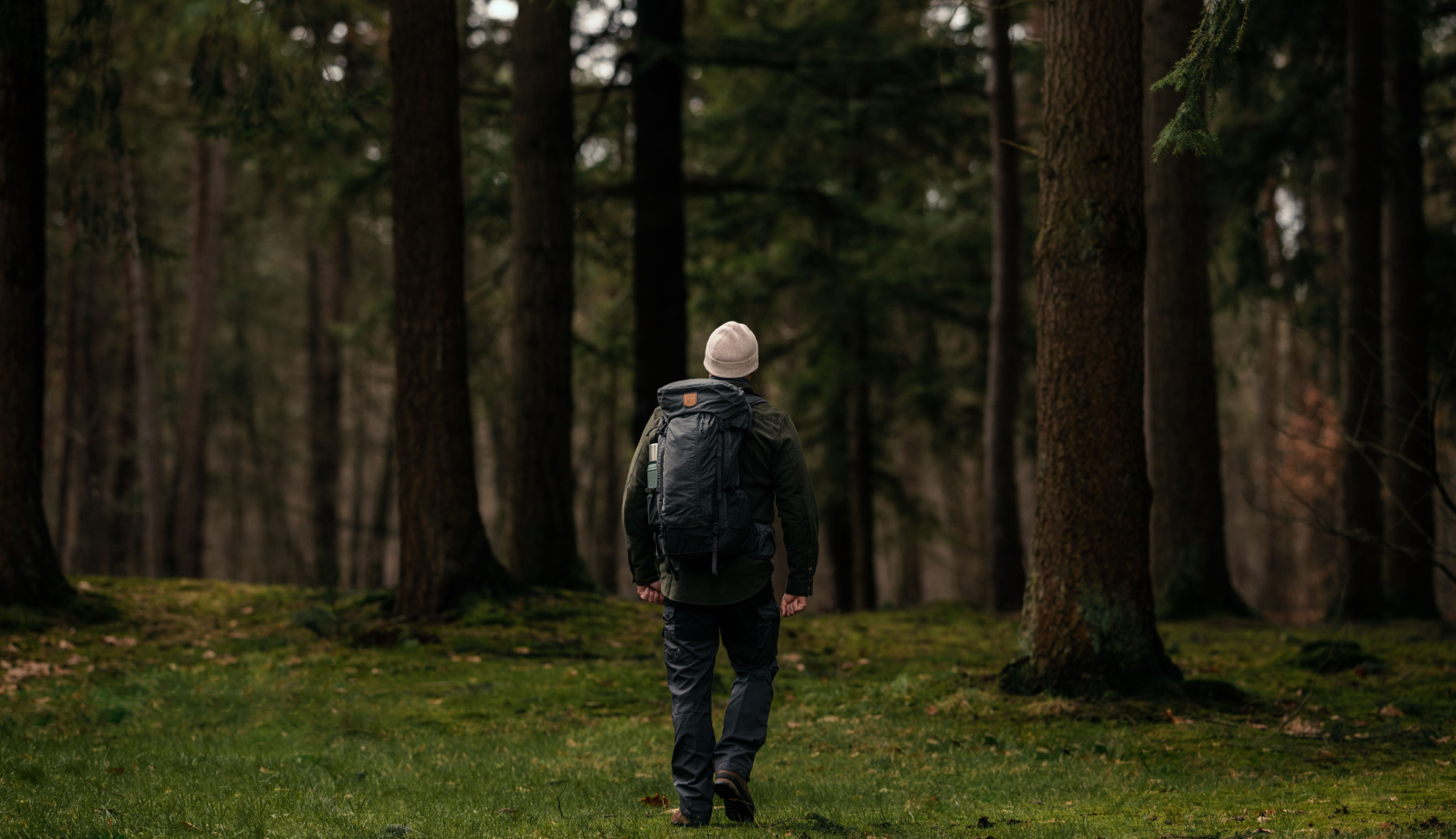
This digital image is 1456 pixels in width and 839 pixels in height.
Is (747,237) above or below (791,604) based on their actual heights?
above

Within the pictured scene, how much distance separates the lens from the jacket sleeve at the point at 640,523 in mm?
4734

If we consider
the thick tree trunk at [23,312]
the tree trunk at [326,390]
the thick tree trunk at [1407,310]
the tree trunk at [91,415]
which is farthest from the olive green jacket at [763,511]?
the tree trunk at [91,415]

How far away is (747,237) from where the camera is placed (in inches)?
704

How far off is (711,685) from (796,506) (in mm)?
794

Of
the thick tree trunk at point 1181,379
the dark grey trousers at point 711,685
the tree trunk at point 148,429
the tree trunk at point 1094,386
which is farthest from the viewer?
the tree trunk at point 148,429

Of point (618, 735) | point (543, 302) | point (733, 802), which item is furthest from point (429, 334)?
point (733, 802)

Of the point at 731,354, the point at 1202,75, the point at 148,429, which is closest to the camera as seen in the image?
the point at 731,354

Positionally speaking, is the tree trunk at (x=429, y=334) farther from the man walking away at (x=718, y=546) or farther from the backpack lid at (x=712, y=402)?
the backpack lid at (x=712, y=402)

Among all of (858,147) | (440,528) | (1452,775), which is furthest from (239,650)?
(858,147)

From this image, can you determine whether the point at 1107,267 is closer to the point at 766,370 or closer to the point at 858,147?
the point at 858,147

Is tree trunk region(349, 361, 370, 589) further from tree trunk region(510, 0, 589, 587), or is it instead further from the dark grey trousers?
the dark grey trousers

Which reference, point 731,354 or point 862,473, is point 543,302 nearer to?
point 731,354

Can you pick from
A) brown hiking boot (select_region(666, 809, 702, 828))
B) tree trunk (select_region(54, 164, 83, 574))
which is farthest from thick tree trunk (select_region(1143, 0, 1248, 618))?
tree trunk (select_region(54, 164, 83, 574))

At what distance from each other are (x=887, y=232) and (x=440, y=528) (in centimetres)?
913
